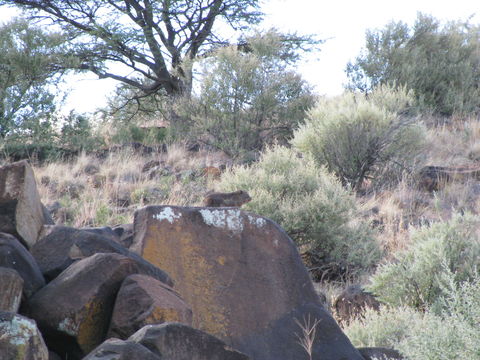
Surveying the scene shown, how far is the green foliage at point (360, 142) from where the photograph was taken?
38.3 feet

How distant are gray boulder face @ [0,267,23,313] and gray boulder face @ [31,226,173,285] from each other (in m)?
0.66

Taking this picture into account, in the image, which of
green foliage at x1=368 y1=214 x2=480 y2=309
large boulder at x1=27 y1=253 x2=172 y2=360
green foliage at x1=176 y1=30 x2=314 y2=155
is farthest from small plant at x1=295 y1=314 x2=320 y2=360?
green foliage at x1=176 y1=30 x2=314 y2=155

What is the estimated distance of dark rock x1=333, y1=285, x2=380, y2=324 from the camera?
5.99 meters

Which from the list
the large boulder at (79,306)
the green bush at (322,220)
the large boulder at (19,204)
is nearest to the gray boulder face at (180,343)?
the large boulder at (79,306)

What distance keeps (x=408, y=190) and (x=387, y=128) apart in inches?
55.5

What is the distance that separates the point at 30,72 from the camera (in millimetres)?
16234

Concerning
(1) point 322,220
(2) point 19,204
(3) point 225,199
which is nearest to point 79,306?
(2) point 19,204

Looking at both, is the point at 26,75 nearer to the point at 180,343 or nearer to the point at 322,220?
the point at 322,220

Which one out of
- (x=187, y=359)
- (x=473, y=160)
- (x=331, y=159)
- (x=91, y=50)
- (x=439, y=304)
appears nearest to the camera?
(x=187, y=359)

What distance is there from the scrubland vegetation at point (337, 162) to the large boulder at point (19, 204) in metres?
2.27

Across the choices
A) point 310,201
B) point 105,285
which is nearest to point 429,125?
point 310,201

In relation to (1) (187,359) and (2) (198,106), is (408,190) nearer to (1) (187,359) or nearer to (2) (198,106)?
(2) (198,106)

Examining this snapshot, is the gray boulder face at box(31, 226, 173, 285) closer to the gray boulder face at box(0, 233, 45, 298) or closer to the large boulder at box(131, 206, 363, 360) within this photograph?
the gray boulder face at box(0, 233, 45, 298)

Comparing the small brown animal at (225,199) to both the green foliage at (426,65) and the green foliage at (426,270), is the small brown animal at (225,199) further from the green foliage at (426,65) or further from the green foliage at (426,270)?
the green foliage at (426,65)
